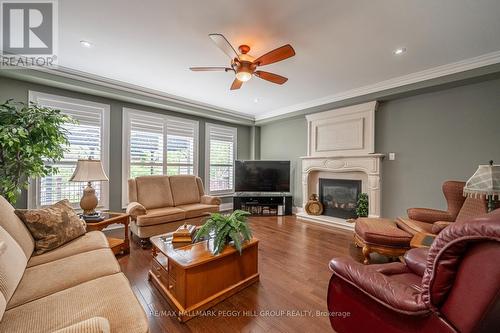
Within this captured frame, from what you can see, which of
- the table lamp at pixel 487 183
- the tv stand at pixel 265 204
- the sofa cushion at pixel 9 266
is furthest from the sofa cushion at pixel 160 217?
the table lamp at pixel 487 183

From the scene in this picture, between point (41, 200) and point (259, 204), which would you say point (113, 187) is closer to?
point (41, 200)

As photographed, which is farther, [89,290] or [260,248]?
[260,248]

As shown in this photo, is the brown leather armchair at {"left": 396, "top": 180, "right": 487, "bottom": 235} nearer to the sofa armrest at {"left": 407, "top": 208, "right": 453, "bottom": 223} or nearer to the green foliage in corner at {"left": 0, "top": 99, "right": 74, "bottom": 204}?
the sofa armrest at {"left": 407, "top": 208, "right": 453, "bottom": 223}

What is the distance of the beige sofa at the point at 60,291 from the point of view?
3.10 ft

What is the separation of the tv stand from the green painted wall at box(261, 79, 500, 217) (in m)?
2.07

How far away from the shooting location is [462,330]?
Answer: 854 millimetres

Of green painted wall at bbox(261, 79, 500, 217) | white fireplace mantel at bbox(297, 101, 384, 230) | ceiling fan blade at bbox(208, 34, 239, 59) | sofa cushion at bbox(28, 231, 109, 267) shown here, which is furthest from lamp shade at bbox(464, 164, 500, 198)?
sofa cushion at bbox(28, 231, 109, 267)

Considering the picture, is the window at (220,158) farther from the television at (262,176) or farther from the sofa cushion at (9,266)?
the sofa cushion at (9,266)

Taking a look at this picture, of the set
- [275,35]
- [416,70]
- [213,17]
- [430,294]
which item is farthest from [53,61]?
[416,70]

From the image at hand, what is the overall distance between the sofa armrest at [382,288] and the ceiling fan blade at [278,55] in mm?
1875

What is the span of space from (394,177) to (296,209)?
7.52 feet

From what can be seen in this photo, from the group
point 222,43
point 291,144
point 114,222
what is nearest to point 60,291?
point 114,222

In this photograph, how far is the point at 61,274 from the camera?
54.6 inches

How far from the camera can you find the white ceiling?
6.20ft
